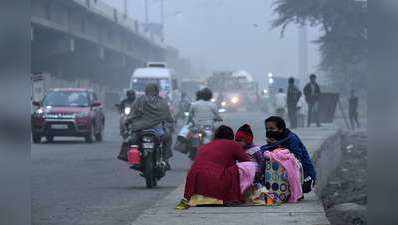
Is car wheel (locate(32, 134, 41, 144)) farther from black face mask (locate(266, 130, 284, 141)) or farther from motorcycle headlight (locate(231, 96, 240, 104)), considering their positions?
motorcycle headlight (locate(231, 96, 240, 104))

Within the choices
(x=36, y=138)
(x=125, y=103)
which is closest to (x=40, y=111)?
A: (x=36, y=138)

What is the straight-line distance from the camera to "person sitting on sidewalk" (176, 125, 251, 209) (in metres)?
11.0

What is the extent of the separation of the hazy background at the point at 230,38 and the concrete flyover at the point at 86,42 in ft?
165

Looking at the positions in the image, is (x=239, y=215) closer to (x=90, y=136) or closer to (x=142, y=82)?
(x=90, y=136)

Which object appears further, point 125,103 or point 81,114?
point 81,114

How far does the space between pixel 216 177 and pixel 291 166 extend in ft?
2.82

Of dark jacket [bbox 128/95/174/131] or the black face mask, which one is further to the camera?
dark jacket [bbox 128/95/174/131]

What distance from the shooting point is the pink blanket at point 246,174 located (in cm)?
1115

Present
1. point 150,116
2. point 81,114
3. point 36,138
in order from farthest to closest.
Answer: point 36,138 < point 81,114 < point 150,116

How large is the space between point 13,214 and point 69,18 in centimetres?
4888

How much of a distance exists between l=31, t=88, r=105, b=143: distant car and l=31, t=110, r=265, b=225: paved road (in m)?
4.43

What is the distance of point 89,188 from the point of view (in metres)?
15.3

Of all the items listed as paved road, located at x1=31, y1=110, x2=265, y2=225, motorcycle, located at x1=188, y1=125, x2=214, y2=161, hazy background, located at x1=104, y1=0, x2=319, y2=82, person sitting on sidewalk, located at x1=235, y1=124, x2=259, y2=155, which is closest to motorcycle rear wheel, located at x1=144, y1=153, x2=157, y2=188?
paved road, located at x1=31, y1=110, x2=265, y2=225

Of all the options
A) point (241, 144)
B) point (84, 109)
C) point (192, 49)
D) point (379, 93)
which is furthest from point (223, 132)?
point (192, 49)
